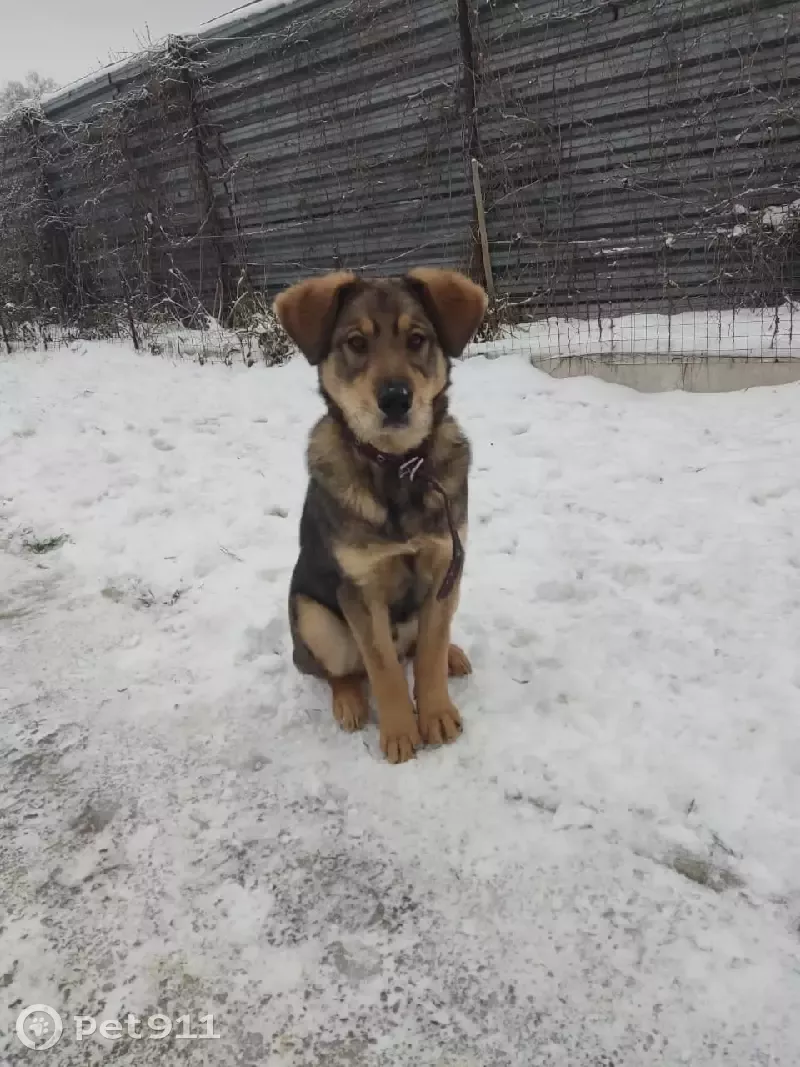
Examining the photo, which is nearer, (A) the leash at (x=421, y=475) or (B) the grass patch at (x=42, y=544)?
(A) the leash at (x=421, y=475)

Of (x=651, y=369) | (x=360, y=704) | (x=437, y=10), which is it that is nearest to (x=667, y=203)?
(x=651, y=369)

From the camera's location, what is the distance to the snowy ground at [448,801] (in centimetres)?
174

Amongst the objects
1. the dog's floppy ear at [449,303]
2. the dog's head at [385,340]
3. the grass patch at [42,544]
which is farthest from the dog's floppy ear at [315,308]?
the grass patch at [42,544]

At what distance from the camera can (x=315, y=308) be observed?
8.38ft

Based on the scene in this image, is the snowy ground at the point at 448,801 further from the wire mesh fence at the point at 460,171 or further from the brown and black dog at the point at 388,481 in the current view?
the wire mesh fence at the point at 460,171

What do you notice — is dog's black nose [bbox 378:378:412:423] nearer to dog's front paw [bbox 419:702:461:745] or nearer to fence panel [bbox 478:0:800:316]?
dog's front paw [bbox 419:702:461:745]

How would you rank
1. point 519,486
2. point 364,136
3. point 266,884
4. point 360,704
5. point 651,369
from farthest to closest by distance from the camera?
point 364,136
point 651,369
point 519,486
point 360,704
point 266,884

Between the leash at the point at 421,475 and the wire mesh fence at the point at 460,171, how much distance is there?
434cm

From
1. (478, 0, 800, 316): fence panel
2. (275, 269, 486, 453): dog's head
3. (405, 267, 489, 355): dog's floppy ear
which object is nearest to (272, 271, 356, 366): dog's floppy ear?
(275, 269, 486, 453): dog's head

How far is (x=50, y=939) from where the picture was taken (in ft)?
6.53

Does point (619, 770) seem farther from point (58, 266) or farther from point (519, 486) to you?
point (58, 266)

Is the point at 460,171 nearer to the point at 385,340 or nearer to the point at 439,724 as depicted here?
the point at 385,340

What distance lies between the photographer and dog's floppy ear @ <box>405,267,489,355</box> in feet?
8.59

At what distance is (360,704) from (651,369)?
15.2 feet
